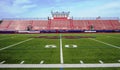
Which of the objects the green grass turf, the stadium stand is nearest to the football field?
the green grass turf

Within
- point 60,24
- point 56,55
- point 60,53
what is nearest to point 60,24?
point 60,24

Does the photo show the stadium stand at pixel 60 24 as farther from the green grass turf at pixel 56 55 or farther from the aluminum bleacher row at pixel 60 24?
the green grass turf at pixel 56 55

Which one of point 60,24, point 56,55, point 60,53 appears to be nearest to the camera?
point 56,55

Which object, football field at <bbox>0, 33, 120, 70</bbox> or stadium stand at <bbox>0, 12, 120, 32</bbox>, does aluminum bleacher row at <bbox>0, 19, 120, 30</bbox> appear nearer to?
stadium stand at <bbox>0, 12, 120, 32</bbox>

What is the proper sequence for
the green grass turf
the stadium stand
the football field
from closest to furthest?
the football field → the green grass turf → the stadium stand

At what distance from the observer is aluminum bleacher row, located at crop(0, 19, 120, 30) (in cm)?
7119

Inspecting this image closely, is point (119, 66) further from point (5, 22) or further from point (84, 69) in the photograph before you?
point (5, 22)

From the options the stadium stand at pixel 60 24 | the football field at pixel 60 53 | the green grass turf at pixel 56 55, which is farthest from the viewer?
the stadium stand at pixel 60 24

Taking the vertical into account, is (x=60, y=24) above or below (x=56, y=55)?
below

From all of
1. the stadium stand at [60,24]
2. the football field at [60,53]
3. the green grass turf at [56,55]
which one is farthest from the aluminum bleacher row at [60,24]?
the green grass turf at [56,55]

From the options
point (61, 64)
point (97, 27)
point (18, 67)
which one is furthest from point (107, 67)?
point (97, 27)

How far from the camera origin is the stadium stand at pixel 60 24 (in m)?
71.1

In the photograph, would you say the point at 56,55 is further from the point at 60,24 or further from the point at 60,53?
the point at 60,24

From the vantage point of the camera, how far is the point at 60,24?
7312cm
